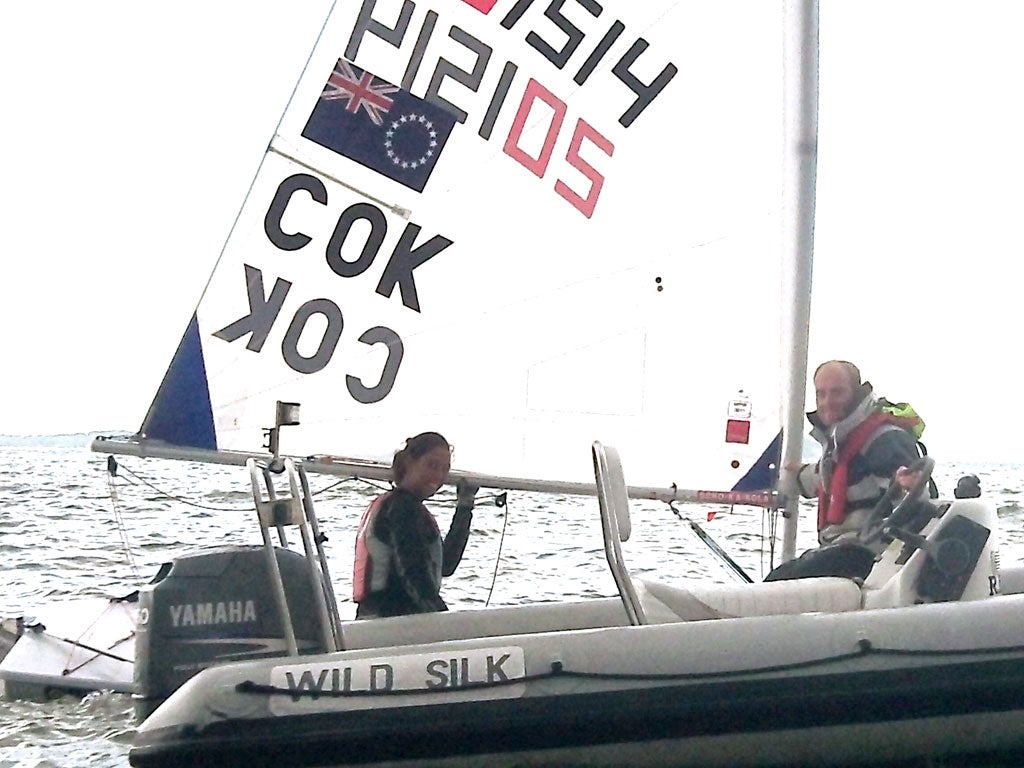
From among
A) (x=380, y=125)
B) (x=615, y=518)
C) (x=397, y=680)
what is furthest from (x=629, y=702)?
(x=380, y=125)

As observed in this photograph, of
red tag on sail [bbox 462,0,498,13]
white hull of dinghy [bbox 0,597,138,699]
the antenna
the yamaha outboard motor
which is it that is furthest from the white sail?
white hull of dinghy [bbox 0,597,138,699]

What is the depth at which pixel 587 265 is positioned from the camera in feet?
16.0

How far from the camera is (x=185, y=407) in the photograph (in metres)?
4.62

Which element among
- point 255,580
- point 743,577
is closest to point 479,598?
point 743,577

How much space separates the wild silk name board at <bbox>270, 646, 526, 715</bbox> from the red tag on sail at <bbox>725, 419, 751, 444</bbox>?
4.74 ft

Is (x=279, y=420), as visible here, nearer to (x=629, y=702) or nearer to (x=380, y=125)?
(x=629, y=702)

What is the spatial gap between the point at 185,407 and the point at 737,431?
1824mm

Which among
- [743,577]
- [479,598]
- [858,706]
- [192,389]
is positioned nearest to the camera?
[858,706]

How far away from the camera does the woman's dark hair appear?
4441mm

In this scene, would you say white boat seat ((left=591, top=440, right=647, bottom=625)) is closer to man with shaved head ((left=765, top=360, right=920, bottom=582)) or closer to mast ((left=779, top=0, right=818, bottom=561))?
man with shaved head ((left=765, top=360, right=920, bottom=582))

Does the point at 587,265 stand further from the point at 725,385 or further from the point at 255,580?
Answer: the point at 255,580

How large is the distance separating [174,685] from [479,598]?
13.5ft

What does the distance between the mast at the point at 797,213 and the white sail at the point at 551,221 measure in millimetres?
46

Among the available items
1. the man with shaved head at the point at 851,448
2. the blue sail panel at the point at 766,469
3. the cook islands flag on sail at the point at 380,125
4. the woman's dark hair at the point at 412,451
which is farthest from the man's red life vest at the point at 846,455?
the cook islands flag on sail at the point at 380,125
